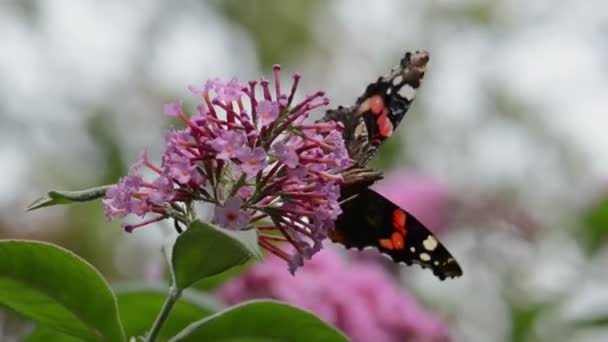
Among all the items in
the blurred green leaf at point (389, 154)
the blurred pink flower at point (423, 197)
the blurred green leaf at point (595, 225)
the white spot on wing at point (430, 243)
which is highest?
the blurred green leaf at point (389, 154)

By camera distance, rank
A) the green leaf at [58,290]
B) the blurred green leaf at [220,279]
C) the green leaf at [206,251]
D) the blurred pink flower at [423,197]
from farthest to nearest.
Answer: the blurred pink flower at [423,197] → the blurred green leaf at [220,279] → the green leaf at [58,290] → the green leaf at [206,251]

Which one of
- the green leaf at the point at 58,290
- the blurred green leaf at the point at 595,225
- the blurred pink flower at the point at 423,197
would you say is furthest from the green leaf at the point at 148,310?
the blurred pink flower at the point at 423,197

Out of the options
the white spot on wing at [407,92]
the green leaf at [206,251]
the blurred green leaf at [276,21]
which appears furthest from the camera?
the blurred green leaf at [276,21]

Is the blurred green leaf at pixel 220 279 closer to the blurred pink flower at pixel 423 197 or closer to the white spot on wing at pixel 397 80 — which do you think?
the white spot on wing at pixel 397 80

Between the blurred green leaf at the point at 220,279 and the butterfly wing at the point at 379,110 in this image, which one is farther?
the blurred green leaf at the point at 220,279

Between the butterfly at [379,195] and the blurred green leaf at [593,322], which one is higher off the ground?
the blurred green leaf at [593,322]

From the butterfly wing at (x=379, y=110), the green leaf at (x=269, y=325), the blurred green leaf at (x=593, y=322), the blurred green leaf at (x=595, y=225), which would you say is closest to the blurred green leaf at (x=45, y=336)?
the green leaf at (x=269, y=325)

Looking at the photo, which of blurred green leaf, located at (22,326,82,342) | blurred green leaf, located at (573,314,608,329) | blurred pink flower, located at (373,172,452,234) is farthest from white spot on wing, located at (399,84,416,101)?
blurred pink flower, located at (373,172,452,234)
